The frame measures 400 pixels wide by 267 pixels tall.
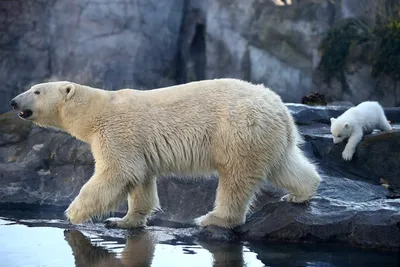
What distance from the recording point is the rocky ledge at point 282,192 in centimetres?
617

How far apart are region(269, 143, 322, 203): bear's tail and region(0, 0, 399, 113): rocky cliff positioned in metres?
10.0

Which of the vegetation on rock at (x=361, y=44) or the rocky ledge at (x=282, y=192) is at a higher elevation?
the vegetation on rock at (x=361, y=44)

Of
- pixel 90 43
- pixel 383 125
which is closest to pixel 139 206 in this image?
pixel 383 125

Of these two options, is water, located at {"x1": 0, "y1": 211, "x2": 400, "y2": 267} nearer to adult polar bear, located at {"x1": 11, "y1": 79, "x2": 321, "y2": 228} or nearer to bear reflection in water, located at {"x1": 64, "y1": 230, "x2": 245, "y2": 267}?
bear reflection in water, located at {"x1": 64, "y1": 230, "x2": 245, "y2": 267}

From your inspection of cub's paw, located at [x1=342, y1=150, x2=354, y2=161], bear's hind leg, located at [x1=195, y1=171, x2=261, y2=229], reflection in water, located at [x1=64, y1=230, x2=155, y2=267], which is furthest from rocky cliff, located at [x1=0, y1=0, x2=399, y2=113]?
reflection in water, located at [x1=64, y1=230, x2=155, y2=267]

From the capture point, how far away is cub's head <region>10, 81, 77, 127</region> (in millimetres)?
6973

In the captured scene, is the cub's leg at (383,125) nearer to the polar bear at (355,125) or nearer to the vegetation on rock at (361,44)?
the polar bear at (355,125)

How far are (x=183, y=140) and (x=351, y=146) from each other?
2773mm

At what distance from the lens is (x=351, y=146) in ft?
28.4

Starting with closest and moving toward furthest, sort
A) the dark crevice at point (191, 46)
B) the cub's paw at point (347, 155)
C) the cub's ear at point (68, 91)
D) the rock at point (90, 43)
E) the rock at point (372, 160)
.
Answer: the cub's ear at point (68, 91), the rock at point (372, 160), the cub's paw at point (347, 155), the rock at point (90, 43), the dark crevice at point (191, 46)

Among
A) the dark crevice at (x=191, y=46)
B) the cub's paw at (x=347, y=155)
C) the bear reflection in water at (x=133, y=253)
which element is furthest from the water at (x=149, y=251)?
the dark crevice at (x=191, y=46)

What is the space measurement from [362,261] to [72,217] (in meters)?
2.60

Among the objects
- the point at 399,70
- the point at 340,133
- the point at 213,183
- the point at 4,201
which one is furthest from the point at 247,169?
the point at 399,70

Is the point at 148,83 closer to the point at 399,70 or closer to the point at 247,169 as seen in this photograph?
the point at 399,70
